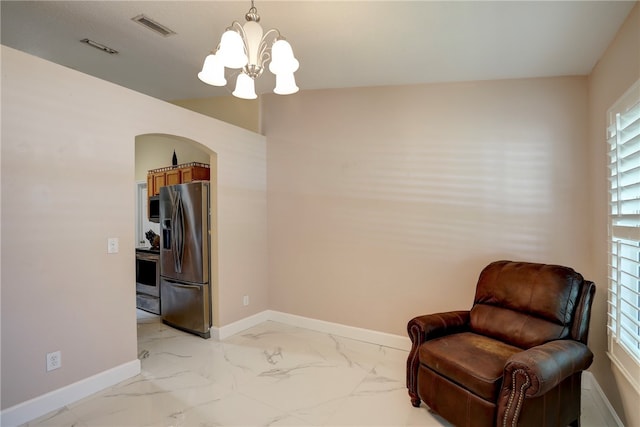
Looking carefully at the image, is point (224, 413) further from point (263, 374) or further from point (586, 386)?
point (586, 386)

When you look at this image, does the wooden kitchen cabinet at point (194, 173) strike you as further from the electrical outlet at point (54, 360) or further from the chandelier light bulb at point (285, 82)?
the chandelier light bulb at point (285, 82)

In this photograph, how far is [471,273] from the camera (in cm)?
309

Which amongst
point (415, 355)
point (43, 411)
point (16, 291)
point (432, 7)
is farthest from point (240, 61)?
point (43, 411)

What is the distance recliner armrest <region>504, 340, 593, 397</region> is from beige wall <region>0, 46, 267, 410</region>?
2812 millimetres

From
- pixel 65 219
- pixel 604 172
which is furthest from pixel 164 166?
pixel 604 172

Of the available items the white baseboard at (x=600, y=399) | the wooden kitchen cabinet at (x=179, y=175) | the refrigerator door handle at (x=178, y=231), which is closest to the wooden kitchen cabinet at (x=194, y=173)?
the wooden kitchen cabinet at (x=179, y=175)

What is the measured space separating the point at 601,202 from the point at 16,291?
4.06m

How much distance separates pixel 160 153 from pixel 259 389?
4014 millimetres

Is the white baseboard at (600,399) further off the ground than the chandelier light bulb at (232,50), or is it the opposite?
the chandelier light bulb at (232,50)

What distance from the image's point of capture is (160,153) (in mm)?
5156

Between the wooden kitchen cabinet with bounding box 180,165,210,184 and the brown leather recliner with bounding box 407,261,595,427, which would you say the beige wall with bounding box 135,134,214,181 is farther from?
the brown leather recliner with bounding box 407,261,595,427

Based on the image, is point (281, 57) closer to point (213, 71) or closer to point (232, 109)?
point (213, 71)

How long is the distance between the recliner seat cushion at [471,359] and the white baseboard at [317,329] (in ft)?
3.59

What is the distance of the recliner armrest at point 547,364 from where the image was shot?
5.57ft
